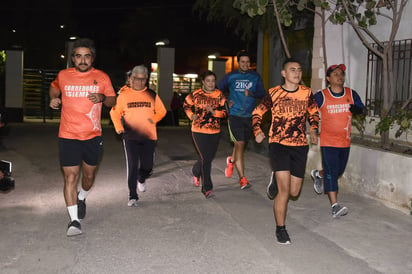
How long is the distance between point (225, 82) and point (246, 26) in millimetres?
7490

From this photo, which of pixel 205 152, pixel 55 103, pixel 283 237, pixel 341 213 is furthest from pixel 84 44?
pixel 341 213

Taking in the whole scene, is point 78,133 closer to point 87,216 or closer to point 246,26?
point 87,216

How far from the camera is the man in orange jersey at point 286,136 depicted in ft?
19.3

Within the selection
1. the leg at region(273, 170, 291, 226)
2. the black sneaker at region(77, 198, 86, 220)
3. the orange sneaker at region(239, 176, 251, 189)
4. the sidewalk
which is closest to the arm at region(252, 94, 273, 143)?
the leg at region(273, 170, 291, 226)

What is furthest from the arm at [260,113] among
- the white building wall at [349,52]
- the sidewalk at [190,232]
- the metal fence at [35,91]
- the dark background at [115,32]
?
the dark background at [115,32]

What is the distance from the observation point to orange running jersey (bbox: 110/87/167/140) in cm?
749

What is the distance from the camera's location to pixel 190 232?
626 centimetres

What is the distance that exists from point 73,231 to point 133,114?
2041mm

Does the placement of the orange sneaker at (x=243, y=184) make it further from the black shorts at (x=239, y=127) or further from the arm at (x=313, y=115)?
the arm at (x=313, y=115)

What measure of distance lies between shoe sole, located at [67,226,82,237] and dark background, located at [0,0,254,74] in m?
33.3

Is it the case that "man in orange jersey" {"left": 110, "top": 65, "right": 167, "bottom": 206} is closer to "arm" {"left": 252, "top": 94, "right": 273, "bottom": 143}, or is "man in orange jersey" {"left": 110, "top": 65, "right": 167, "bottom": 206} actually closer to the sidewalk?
the sidewalk

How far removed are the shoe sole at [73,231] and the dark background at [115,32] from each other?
33339mm

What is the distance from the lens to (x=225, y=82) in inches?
350

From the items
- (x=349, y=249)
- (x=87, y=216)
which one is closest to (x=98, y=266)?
(x=87, y=216)
